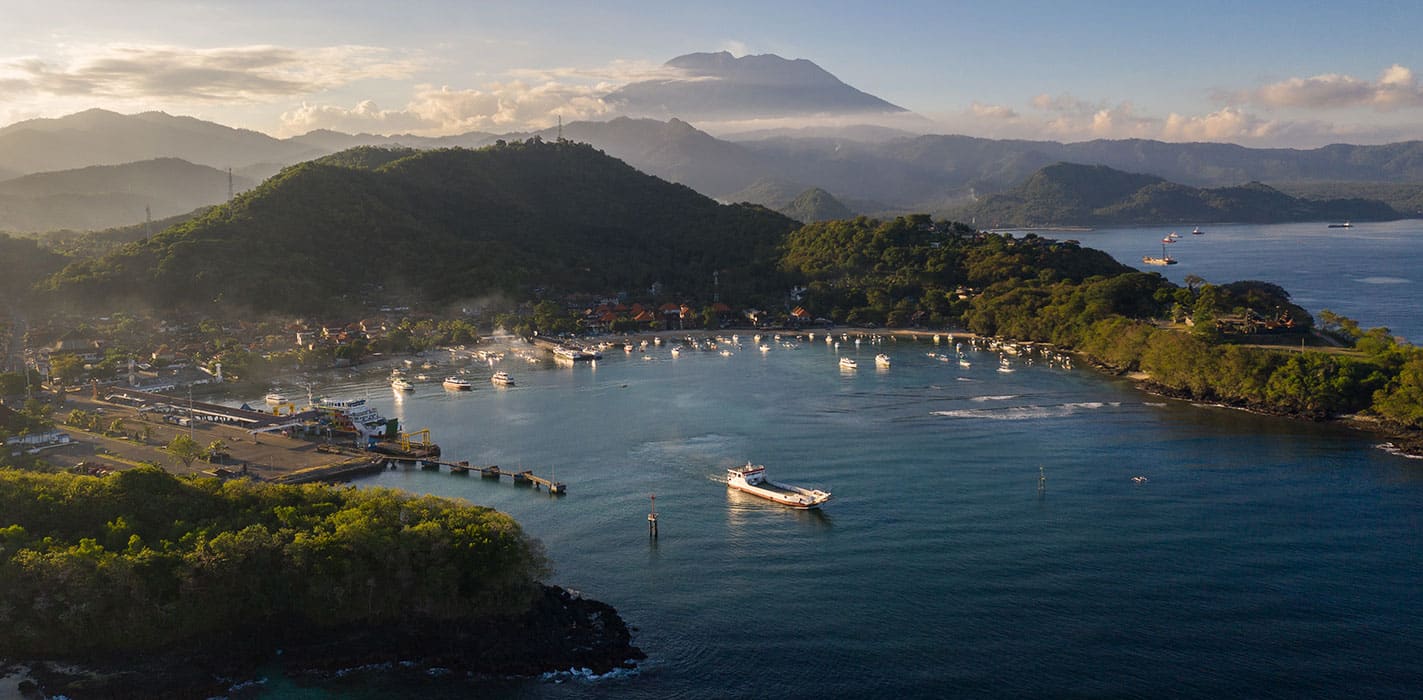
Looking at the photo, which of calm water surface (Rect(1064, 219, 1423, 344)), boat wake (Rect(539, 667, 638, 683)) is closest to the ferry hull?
boat wake (Rect(539, 667, 638, 683))

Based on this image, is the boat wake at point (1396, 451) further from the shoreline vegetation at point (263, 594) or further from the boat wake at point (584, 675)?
the boat wake at point (584, 675)

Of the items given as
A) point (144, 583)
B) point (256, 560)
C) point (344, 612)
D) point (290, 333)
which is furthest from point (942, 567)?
point (290, 333)

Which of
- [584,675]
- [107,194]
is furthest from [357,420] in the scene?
[107,194]

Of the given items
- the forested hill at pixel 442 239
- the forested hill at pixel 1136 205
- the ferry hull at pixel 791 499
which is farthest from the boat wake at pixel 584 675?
the forested hill at pixel 1136 205

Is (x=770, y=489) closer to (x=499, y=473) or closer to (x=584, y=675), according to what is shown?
(x=499, y=473)

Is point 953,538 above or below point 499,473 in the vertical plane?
below
